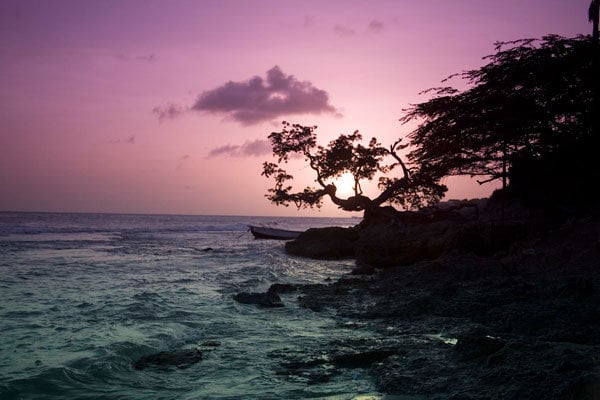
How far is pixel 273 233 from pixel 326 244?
18.4 metres

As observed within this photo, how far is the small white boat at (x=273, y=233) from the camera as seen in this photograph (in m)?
42.0

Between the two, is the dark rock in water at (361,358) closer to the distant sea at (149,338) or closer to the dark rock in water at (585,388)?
the distant sea at (149,338)

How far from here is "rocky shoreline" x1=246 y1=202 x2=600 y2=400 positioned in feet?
13.4

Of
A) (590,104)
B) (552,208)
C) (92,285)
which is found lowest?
(92,285)

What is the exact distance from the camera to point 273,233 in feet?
140

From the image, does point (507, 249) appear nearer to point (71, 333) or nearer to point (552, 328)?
point (552, 328)

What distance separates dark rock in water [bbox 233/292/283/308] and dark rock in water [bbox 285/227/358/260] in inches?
538

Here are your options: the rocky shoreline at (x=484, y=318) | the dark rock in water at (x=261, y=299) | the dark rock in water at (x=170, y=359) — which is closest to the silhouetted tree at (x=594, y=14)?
the rocky shoreline at (x=484, y=318)

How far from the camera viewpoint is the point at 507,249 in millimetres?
12375

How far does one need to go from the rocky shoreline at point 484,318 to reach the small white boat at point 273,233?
90.4 feet

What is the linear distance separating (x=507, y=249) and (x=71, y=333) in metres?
10.9

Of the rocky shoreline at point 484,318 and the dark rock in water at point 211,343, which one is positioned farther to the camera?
the dark rock in water at point 211,343

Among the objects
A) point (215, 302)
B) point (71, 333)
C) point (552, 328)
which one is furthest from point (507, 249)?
point (71, 333)

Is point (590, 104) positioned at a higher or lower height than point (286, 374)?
higher
